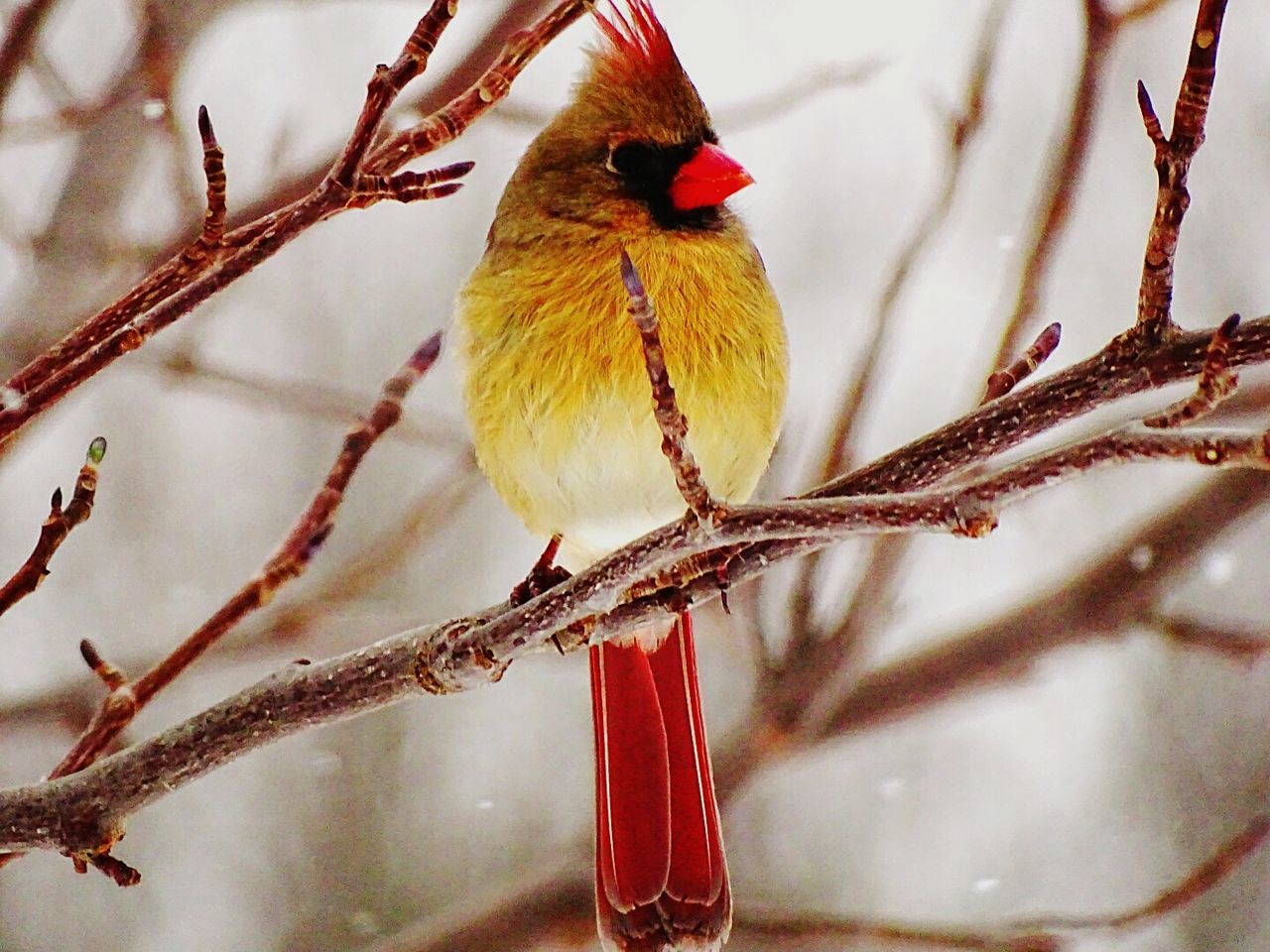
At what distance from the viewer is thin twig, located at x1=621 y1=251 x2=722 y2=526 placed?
1.13 m

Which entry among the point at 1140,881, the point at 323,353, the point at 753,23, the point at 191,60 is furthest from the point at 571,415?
the point at 753,23

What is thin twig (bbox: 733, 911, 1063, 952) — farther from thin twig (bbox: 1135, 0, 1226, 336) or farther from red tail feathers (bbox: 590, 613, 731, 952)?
thin twig (bbox: 1135, 0, 1226, 336)

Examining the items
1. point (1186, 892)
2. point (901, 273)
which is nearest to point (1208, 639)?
point (1186, 892)

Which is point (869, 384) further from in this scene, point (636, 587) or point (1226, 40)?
point (1226, 40)

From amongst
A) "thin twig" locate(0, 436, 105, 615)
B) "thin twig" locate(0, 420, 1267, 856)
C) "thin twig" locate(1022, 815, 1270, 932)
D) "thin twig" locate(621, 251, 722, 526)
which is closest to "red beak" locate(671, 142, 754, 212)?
"thin twig" locate(0, 420, 1267, 856)

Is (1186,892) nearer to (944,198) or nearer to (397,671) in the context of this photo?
(944,198)

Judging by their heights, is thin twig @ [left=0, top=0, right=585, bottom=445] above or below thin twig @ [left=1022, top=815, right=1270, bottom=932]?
above

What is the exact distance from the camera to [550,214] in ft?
6.88

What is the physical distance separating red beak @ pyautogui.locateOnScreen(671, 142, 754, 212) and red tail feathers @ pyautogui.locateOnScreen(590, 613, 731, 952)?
24.9 inches

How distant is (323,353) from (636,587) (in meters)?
3.75

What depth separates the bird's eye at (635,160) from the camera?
2078 millimetres

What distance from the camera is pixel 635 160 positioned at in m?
2.09

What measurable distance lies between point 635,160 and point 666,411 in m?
0.98

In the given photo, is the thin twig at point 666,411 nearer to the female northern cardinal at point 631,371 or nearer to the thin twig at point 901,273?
the female northern cardinal at point 631,371
